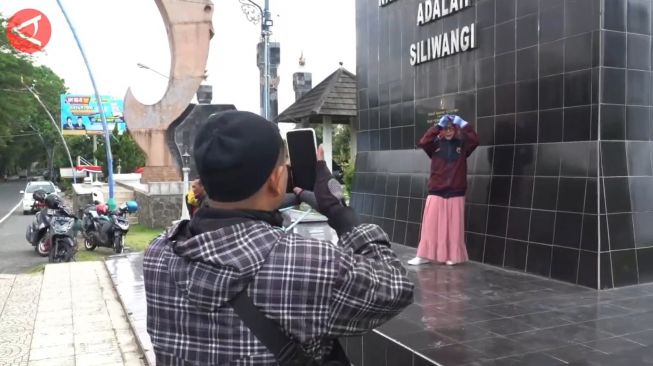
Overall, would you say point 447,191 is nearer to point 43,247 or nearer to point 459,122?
point 459,122

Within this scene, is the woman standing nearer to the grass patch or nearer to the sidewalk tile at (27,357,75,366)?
the sidewalk tile at (27,357,75,366)

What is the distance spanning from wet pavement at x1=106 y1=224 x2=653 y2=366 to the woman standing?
1.85 feet

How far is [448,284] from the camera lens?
16.0 feet

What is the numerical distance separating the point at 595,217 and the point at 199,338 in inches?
158

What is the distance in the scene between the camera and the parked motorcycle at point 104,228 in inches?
436

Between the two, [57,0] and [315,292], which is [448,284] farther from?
[57,0]

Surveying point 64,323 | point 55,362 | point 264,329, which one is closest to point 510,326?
point 264,329

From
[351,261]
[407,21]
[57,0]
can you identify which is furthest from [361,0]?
[57,0]

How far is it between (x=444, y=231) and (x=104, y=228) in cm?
772

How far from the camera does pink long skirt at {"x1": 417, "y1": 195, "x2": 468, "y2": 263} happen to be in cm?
558

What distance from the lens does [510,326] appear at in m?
3.63

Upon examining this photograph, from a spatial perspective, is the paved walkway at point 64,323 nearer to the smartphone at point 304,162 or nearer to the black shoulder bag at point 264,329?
the smartphone at point 304,162

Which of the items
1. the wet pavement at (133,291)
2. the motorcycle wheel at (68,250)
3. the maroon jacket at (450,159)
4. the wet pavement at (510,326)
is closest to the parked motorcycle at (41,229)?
the motorcycle wheel at (68,250)

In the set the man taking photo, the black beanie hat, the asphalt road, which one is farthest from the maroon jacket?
the asphalt road
